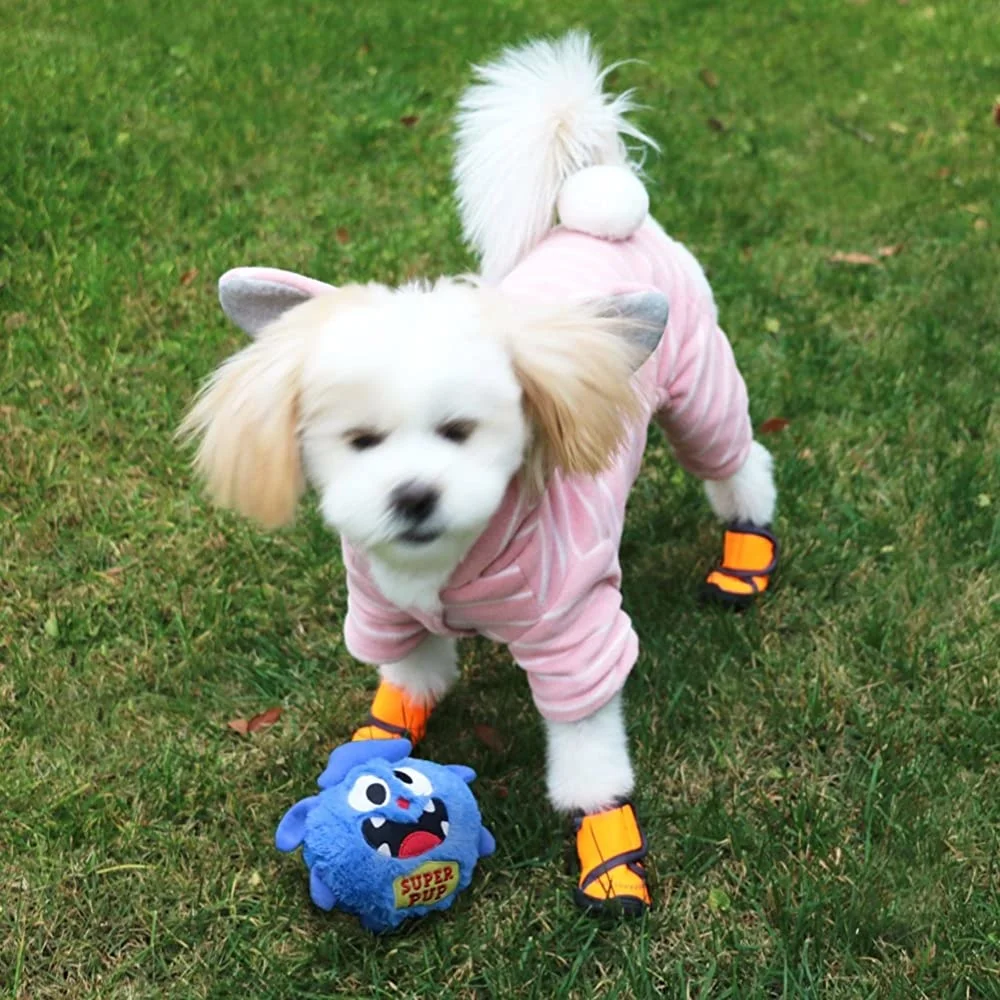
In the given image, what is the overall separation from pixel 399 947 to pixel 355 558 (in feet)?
2.36

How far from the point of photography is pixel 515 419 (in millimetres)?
1856

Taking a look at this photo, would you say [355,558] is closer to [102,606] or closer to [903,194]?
[102,606]

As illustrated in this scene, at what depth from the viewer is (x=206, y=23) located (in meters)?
5.96

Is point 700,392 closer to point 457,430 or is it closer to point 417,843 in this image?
point 457,430

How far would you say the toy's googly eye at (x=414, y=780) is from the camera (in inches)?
83.0

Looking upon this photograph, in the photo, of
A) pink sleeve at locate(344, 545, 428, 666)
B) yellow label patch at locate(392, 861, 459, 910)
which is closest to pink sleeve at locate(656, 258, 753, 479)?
pink sleeve at locate(344, 545, 428, 666)

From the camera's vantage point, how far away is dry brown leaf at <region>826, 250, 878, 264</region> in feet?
14.7

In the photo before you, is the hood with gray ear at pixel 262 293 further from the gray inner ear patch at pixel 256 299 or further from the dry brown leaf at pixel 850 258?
the dry brown leaf at pixel 850 258

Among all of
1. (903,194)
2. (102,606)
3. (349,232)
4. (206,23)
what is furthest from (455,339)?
(206,23)

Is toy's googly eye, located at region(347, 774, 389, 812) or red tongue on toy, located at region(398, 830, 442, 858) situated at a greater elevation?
toy's googly eye, located at region(347, 774, 389, 812)

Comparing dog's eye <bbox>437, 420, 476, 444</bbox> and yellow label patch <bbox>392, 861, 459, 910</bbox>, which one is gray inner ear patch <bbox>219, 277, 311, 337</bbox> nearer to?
dog's eye <bbox>437, 420, 476, 444</bbox>

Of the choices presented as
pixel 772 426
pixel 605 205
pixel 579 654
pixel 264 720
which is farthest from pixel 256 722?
pixel 772 426

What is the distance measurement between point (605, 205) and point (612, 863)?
4.47 feet

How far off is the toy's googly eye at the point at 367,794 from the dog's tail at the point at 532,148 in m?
1.28
